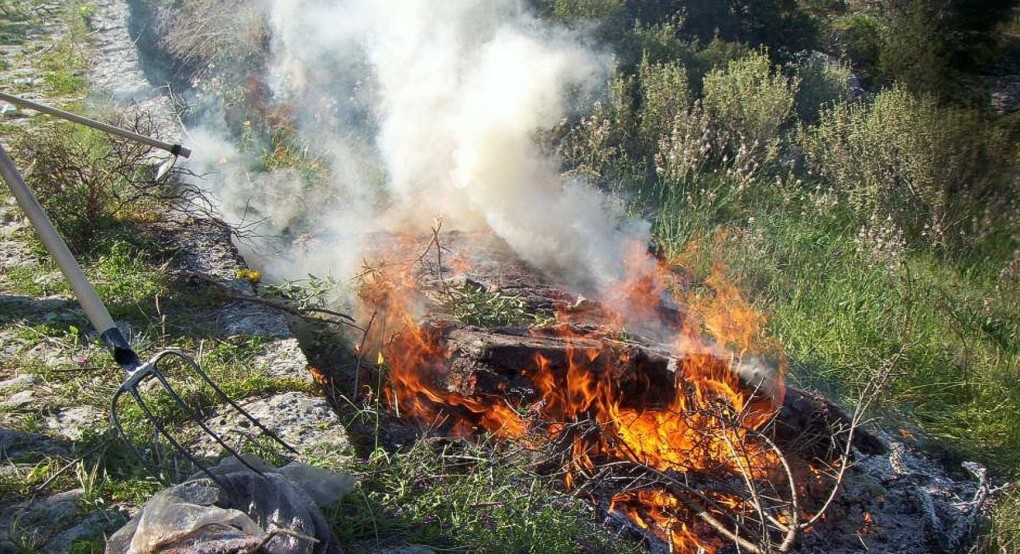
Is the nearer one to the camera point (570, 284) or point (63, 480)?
point (63, 480)

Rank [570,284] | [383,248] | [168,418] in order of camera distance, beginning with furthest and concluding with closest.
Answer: [383,248] < [570,284] < [168,418]

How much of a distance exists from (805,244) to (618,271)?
223 centimetres

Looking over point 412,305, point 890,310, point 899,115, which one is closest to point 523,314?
point 412,305

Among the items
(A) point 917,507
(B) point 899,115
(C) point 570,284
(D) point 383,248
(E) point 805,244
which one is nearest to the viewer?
(A) point 917,507

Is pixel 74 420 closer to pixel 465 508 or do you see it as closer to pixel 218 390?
pixel 218 390

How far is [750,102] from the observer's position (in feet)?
25.4

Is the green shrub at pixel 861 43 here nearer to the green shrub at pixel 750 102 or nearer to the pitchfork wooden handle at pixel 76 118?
the green shrub at pixel 750 102

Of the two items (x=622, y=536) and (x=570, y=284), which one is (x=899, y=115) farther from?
(x=622, y=536)

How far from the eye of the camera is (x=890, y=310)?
18.3 ft

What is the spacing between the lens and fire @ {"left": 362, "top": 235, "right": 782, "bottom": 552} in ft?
12.0

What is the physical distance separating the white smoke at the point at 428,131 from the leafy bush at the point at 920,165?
7.11 feet

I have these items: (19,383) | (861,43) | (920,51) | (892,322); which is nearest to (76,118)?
(19,383)

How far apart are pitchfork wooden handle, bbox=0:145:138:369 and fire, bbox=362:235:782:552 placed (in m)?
1.35

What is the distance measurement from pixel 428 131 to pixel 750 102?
10.5 ft
